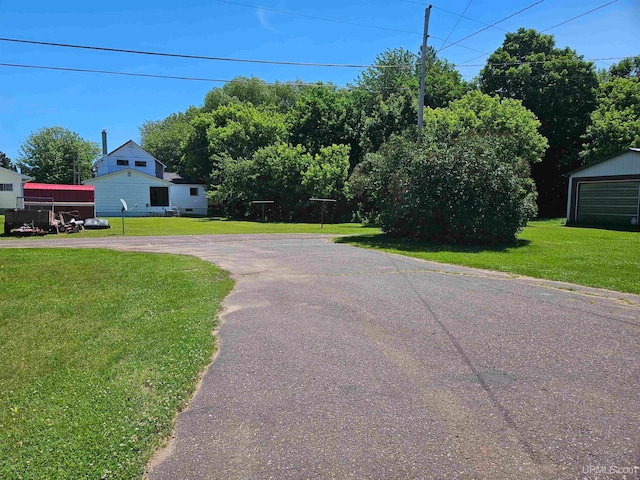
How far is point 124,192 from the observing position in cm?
3962

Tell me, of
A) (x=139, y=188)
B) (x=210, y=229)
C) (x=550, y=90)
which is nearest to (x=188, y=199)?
(x=139, y=188)

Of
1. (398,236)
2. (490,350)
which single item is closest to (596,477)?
(490,350)

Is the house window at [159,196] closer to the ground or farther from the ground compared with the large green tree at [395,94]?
closer to the ground

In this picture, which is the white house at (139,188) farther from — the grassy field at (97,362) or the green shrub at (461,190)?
the grassy field at (97,362)

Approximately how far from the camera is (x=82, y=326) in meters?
6.17

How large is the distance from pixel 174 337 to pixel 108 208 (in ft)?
125

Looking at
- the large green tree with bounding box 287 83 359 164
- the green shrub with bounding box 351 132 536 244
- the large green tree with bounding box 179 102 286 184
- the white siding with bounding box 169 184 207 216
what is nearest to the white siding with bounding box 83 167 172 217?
the white siding with bounding box 169 184 207 216

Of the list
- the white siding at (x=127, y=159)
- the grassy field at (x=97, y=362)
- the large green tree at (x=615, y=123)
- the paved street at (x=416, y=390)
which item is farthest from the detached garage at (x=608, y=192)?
the white siding at (x=127, y=159)

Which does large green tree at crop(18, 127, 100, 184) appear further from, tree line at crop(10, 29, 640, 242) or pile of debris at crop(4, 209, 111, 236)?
pile of debris at crop(4, 209, 111, 236)

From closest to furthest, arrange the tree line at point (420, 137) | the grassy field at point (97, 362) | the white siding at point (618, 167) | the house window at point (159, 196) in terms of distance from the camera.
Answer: the grassy field at point (97, 362) < the tree line at point (420, 137) < the white siding at point (618, 167) < the house window at point (159, 196)

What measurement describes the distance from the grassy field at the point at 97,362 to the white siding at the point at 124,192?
105ft

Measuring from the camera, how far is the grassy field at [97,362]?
2.96 m

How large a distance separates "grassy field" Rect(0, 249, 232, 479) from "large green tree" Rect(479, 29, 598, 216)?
34536 millimetres

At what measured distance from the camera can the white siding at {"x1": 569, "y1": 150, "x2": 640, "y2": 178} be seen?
2248 cm
